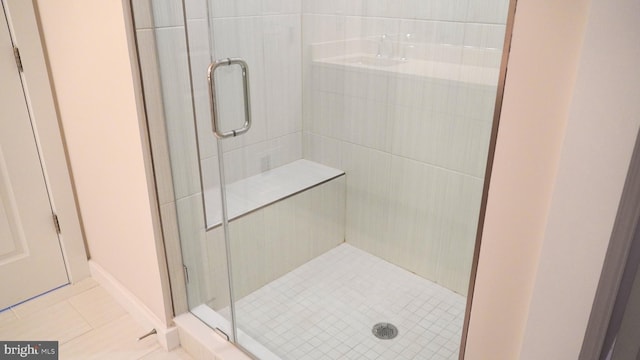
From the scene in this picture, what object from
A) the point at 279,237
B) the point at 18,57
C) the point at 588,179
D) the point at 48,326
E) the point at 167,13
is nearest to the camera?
the point at 588,179

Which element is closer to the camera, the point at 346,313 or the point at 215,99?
the point at 215,99

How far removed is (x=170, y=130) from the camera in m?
1.59

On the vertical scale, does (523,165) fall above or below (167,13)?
below

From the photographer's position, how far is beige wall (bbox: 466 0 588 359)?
0.70 metres

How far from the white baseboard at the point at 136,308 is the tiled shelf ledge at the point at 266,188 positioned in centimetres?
47

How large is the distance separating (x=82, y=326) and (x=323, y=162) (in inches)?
55.2

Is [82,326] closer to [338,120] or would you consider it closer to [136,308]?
[136,308]

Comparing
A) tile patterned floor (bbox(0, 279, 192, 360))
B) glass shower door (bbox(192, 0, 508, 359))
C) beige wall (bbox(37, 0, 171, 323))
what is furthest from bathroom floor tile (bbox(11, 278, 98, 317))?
glass shower door (bbox(192, 0, 508, 359))

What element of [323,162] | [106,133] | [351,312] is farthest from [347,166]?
[106,133]

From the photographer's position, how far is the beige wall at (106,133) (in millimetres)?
1512

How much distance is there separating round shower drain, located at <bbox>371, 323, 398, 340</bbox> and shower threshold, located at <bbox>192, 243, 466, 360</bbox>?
2 cm

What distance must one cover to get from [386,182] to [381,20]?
2.63 feet

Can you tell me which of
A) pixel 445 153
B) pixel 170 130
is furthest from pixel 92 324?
pixel 445 153

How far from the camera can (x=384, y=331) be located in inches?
74.9
